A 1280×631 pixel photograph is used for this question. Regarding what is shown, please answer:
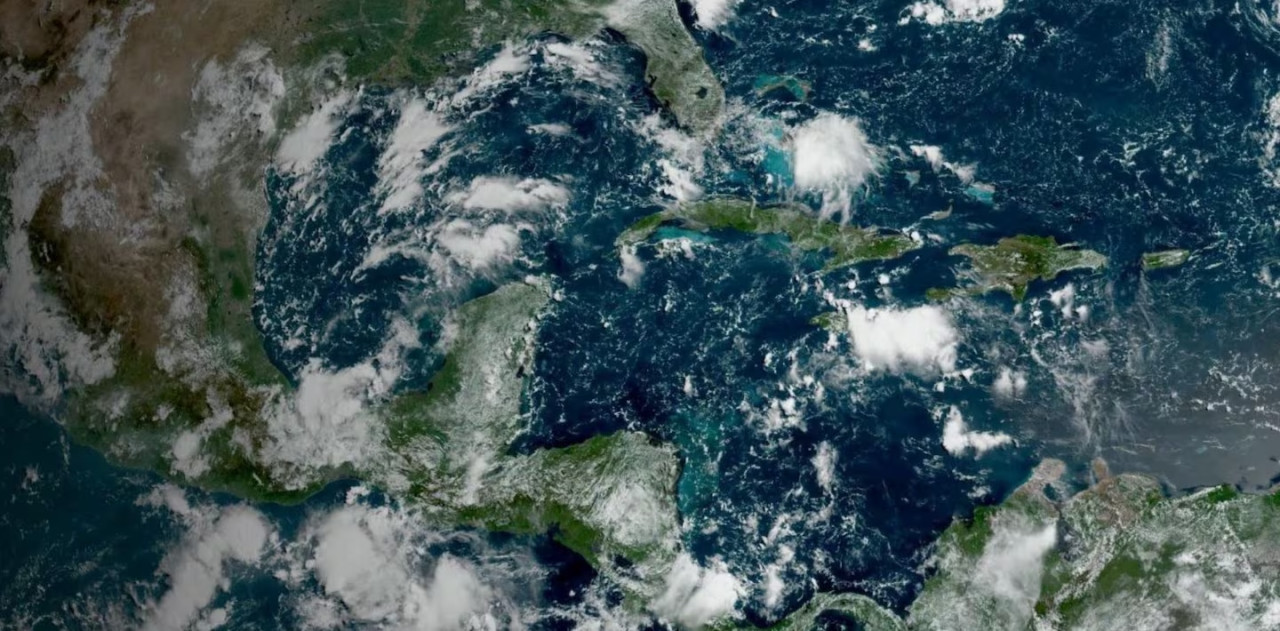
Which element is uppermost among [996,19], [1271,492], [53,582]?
[996,19]

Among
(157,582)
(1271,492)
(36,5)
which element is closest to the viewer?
(1271,492)

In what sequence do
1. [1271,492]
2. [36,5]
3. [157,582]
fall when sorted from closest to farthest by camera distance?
[1271,492] < [157,582] < [36,5]

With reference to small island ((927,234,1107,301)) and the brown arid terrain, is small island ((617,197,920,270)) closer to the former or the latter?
small island ((927,234,1107,301))

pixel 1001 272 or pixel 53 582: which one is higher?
pixel 1001 272

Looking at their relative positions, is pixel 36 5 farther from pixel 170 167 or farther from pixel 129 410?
pixel 129 410

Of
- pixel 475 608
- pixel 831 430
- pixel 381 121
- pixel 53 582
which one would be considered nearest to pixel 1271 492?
pixel 831 430

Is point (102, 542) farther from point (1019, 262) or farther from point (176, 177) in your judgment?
point (1019, 262)

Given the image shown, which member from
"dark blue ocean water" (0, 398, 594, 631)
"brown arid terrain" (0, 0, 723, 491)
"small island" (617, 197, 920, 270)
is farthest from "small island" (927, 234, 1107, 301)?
"dark blue ocean water" (0, 398, 594, 631)
